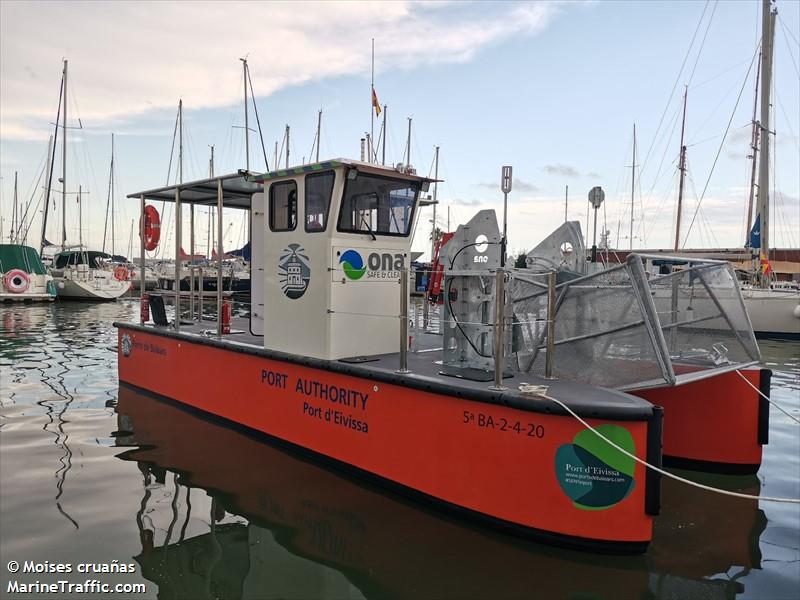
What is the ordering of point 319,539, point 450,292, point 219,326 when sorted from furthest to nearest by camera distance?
point 219,326 → point 450,292 → point 319,539

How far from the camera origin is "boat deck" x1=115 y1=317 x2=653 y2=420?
412 centimetres

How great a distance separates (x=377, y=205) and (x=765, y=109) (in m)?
19.9

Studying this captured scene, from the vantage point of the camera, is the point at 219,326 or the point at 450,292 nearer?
the point at 450,292

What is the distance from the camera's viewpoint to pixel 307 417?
606 centimetres

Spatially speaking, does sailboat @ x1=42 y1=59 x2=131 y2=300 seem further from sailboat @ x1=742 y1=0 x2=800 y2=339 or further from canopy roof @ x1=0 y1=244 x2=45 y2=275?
sailboat @ x1=742 y1=0 x2=800 y2=339

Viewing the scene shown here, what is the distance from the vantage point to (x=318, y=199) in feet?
19.9

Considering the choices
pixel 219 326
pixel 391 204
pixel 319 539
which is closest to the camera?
pixel 319 539

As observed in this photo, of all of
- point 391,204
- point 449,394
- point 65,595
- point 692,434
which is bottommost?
point 65,595

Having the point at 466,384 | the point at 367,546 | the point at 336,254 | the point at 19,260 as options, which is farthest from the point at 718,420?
the point at 19,260

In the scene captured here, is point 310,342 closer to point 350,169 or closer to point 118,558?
point 350,169

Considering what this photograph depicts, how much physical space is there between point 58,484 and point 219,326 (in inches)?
105

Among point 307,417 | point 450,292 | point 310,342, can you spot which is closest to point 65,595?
point 307,417

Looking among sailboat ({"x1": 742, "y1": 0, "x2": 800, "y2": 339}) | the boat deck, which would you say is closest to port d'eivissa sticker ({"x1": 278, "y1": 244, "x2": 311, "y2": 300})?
the boat deck

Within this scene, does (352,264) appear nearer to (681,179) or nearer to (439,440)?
(439,440)
